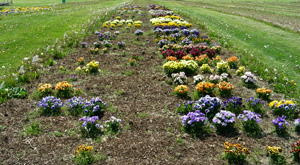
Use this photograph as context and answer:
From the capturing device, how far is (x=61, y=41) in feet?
56.2

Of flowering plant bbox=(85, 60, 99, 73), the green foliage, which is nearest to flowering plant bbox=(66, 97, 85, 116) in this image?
the green foliage

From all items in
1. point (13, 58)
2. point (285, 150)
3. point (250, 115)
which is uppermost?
point (13, 58)

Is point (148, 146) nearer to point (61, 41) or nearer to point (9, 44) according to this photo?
point (61, 41)

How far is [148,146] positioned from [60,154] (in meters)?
2.57

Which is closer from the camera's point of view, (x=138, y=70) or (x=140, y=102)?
(x=140, y=102)

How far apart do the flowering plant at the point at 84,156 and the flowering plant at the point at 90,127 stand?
995mm

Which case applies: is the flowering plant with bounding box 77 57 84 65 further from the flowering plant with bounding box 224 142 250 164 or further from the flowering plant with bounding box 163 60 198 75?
the flowering plant with bounding box 224 142 250 164

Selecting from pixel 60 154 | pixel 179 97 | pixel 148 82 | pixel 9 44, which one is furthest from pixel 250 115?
pixel 9 44

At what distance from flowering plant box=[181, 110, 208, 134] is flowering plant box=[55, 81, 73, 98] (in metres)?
5.32

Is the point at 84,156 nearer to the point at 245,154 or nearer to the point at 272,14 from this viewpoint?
the point at 245,154

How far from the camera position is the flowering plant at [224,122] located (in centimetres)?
727

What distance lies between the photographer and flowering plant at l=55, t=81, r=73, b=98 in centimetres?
941

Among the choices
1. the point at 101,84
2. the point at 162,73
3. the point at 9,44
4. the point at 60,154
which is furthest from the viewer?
the point at 9,44

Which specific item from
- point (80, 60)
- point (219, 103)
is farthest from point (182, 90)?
point (80, 60)
